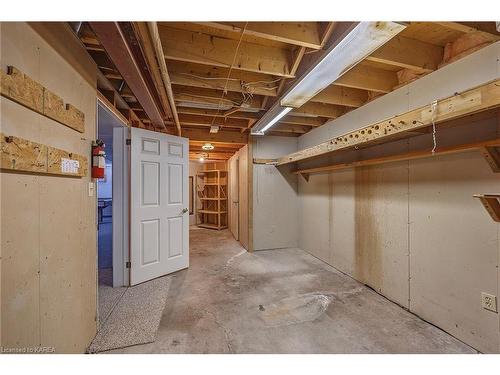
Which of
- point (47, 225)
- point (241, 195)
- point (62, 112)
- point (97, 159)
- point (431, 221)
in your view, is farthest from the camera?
point (241, 195)

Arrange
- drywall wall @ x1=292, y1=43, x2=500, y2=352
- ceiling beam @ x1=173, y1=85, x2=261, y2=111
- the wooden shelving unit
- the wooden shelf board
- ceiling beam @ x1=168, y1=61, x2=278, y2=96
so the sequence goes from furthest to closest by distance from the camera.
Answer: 1. the wooden shelving unit
2. the wooden shelf board
3. ceiling beam @ x1=173, y1=85, x2=261, y2=111
4. ceiling beam @ x1=168, y1=61, x2=278, y2=96
5. drywall wall @ x1=292, y1=43, x2=500, y2=352

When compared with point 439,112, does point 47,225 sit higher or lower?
lower

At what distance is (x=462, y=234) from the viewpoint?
1.86 meters

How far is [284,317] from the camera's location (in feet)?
7.14

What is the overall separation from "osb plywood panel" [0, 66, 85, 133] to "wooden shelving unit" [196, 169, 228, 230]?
18.1ft

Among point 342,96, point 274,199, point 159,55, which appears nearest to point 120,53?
point 159,55

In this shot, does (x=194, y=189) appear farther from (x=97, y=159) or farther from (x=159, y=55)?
(x=159, y=55)

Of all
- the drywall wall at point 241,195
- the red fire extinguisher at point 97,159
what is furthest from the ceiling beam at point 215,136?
the red fire extinguisher at point 97,159

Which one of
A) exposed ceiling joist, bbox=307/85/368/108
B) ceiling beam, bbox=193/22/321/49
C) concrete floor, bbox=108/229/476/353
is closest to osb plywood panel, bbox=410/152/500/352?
concrete floor, bbox=108/229/476/353

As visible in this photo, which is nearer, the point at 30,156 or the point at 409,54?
the point at 30,156

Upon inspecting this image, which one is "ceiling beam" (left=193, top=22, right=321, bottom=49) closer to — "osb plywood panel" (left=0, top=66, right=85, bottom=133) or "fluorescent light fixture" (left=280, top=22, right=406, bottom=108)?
"fluorescent light fixture" (left=280, top=22, right=406, bottom=108)

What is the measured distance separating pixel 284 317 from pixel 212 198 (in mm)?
5267

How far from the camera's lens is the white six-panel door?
115 inches

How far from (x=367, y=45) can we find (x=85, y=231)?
238 cm
